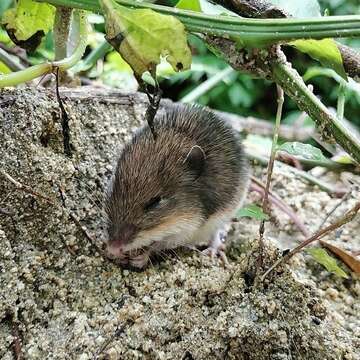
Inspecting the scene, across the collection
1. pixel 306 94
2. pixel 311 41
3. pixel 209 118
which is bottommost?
pixel 209 118

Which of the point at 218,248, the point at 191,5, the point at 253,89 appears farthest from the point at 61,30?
the point at 253,89

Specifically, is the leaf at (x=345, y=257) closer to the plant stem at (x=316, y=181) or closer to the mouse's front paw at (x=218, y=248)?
the mouse's front paw at (x=218, y=248)

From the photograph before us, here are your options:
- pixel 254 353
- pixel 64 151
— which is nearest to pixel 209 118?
pixel 64 151

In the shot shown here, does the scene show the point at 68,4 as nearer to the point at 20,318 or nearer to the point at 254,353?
the point at 20,318

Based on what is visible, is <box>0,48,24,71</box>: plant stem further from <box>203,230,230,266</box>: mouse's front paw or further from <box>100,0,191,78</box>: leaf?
<box>100,0,191,78</box>: leaf

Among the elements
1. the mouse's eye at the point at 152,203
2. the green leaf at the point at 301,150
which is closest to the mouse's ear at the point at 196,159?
the mouse's eye at the point at 152,203

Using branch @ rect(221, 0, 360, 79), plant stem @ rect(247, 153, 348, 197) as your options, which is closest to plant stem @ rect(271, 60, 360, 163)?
branch @ rect(221, 0, 360, 79)
